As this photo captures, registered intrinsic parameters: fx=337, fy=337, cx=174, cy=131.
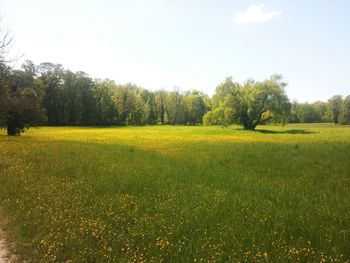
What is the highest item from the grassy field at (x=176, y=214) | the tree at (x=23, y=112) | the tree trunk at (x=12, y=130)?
the tree at (x=23, y=112)

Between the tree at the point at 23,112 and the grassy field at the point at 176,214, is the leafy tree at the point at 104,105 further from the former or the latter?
the grassy field at the point at 176,214

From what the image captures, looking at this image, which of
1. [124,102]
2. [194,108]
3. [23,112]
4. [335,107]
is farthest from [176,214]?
[335,107]

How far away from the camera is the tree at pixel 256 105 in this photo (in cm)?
6675

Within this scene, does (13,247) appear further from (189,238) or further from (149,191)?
(149,191)

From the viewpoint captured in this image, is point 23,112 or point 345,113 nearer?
point 23,112

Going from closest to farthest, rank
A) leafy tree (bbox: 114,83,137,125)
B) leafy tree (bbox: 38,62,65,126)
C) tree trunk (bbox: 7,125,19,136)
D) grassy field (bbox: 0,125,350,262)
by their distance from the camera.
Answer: grassy field (bbox: 0,125,350,262), tree trunk (bbox: 7,125,19,136), leafy tree (bbox: 38,62,65,126), leafy tree (bbox: 114,83,137,125)

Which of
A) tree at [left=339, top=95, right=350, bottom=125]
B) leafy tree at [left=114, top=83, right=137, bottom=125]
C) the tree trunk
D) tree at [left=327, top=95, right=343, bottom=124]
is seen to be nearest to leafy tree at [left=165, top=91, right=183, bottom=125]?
leafy tree at [left=114, top=83, right=137, bottom=125]

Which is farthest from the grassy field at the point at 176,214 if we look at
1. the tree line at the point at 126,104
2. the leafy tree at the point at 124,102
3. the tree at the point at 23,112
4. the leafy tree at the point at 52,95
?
the leafy tree at the point at 124,102

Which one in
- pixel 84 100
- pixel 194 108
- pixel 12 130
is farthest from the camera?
pixel 194 108

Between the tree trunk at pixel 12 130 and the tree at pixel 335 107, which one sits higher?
the tree at pixel 335 107

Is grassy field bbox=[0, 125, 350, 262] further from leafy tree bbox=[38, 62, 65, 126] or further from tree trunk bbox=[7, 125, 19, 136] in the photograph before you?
leafy tree bbox=[38, 62, 65, 126]

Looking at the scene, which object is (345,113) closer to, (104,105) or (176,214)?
(104,105)

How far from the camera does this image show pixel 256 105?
66.8 m

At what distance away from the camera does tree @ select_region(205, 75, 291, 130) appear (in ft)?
219
